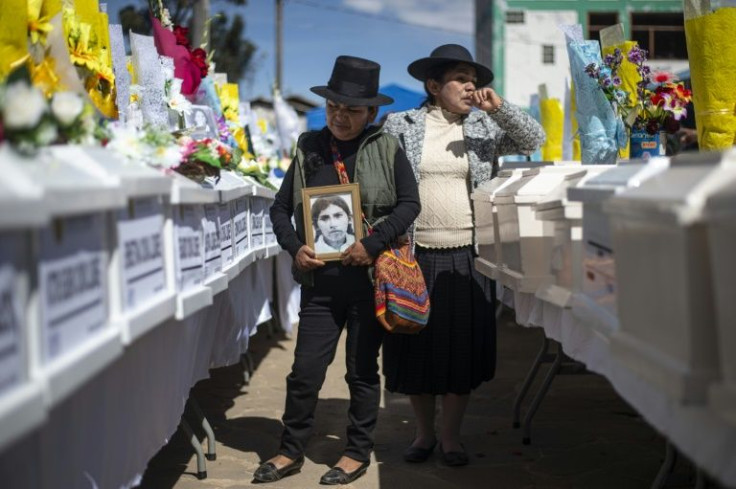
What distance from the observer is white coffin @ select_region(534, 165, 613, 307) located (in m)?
3.10

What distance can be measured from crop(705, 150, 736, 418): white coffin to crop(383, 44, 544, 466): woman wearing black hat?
2.68m

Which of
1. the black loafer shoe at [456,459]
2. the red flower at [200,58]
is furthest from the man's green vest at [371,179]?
the red flower at [200,58]

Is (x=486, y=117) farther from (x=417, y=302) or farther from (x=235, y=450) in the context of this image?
(x=235, y=450)

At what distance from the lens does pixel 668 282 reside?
2.03 metres

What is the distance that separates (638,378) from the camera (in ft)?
7.63

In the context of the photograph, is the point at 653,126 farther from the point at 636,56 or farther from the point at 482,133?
the point at 482,133

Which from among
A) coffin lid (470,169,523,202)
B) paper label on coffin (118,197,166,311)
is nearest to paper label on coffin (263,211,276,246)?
coffin lid (470,169,523,202)

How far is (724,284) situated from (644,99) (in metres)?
3.16

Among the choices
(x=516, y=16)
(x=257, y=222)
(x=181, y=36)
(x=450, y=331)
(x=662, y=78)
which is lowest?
(x=450, y=331)

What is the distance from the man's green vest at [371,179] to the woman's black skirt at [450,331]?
446 millimetres

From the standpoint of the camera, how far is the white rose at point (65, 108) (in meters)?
2.25

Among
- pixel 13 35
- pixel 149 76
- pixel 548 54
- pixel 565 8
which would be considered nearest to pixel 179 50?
pixel 149 76

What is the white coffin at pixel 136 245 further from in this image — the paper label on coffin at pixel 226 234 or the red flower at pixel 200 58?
the red flower at pixel 200 58

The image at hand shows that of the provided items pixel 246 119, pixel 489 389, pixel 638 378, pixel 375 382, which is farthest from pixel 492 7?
pixel 638 378
